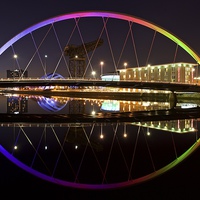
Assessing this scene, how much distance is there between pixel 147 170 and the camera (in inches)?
334

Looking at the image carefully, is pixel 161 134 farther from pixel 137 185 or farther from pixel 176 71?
pixel 176 71

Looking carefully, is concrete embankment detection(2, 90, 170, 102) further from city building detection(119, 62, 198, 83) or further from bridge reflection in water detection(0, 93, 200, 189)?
bridge reflection in water detection(0, 93, 200, 189)

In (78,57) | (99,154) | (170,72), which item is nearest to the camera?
(99,154)

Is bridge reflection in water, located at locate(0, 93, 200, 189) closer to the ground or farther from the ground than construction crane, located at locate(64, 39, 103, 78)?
closer to the ground

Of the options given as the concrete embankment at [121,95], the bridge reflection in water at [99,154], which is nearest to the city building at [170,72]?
the concrete embankment at [121,95]

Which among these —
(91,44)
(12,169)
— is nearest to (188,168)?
(12,169)

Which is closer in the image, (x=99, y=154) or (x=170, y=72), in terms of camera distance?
(x=99, y=154)

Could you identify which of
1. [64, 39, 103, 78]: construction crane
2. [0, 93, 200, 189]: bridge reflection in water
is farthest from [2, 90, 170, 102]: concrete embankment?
[0, 93, 200, 189]: bridge reflection in water

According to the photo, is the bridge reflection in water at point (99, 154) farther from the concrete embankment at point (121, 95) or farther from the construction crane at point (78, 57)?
the construction crane at point (78, 57)

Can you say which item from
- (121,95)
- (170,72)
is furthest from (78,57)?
(170,72)

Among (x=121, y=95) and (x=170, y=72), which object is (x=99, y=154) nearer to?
(x=121, y=95)

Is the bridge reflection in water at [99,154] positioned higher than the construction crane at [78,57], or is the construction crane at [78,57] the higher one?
the construction crane at [78,57]

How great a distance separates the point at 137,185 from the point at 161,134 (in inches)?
335

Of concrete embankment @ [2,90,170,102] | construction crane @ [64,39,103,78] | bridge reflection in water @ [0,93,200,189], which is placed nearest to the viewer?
bridge reflection in water @ [0,93,200,189]
